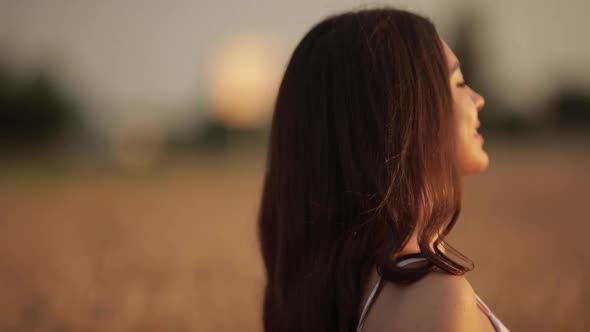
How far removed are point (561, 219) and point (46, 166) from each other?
16499 millimetres

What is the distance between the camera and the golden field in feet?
15.9

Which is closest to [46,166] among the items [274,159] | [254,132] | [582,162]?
[254,132]

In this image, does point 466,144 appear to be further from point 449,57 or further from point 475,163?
point 449,57

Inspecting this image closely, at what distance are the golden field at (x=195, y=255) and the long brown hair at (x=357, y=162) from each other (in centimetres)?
225

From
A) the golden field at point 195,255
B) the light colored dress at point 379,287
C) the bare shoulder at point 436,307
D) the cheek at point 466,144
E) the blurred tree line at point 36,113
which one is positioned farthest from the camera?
the blurred tree line at point 36,113

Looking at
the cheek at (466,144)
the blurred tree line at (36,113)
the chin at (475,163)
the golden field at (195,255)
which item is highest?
the cheek at (466,144)

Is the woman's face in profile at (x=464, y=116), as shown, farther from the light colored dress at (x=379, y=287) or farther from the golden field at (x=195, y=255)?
the golden field at (x=195, y=255)

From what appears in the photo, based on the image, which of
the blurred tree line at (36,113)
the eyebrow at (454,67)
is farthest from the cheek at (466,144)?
the blurred tree line at (36,113)

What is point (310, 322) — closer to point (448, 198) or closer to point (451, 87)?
point (448, 198)

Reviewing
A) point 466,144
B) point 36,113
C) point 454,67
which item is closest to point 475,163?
point 466,144

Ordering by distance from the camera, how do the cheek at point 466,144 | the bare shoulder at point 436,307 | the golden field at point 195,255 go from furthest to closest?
1. the golden field at point 195,255
2. the cheek at point 466,144
3. the bare shoulder at point 436,307

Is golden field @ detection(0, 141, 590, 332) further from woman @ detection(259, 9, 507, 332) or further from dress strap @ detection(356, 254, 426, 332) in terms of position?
dress strap @ detection(356, 254, 426, 332)

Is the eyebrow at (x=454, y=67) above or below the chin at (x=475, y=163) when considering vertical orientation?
above

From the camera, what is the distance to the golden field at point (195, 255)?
4848 millimetres
